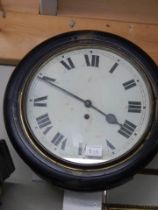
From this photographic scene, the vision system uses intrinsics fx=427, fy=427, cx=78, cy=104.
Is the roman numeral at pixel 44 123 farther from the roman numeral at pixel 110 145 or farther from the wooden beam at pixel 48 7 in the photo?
the wooden beam at pixel 48 7

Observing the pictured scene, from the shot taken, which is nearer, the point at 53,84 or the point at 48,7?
the point at 53,84

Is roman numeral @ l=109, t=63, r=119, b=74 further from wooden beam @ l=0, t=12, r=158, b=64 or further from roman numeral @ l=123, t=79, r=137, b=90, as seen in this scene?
wooden beam @ l=0, t=12, r=158, b=64

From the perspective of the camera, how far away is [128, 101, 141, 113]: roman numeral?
0.93 metres

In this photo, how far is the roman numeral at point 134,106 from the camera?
932 millimetres

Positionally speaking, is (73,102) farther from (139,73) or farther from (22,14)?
(22,14)

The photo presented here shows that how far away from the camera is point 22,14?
1.15 meters

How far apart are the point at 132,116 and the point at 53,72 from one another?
20 centimetres

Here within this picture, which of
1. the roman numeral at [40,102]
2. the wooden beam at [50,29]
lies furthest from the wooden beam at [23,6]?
the roman numeral at [40,102]

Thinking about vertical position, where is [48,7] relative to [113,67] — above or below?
above

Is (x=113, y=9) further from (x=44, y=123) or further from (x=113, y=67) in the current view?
(x=44, y=123)

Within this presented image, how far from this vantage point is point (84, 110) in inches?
37.0

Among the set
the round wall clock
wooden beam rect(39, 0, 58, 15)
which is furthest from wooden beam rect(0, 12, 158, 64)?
the round wall clock

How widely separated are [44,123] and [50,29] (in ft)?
1.06

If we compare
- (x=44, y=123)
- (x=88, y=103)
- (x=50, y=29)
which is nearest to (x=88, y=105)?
(x=88, y=103)
